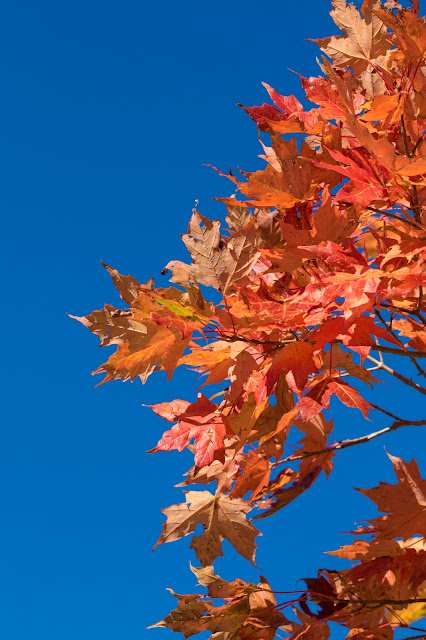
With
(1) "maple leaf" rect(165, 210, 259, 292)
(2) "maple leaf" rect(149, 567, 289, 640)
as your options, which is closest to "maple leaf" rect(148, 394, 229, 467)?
(1) "maple leaf" rect(165, 210, 259, 292)

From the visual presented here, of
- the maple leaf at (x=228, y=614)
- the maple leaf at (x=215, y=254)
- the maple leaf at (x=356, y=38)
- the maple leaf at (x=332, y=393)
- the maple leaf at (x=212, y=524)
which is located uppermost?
the maple leaf at (x=356, y=38)

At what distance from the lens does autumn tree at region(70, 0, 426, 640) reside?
1249 millimetres

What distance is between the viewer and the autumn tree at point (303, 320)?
49.2 inches

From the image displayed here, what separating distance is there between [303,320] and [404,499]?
56cm

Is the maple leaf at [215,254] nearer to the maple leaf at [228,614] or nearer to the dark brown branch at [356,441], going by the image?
the dark brown branch at [356,441]

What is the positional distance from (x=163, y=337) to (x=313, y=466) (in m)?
0.80

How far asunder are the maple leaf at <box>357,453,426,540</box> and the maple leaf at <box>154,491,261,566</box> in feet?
1.11

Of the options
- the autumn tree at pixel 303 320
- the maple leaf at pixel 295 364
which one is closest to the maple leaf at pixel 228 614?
the autumn tree at pixel 303 320

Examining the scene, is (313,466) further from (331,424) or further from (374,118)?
(374,118)

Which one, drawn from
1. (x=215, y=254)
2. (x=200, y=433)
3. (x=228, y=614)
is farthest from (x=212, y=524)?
(x=215, y=254)

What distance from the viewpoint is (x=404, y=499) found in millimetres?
1538

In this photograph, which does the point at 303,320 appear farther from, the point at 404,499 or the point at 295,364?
the point at 404,499

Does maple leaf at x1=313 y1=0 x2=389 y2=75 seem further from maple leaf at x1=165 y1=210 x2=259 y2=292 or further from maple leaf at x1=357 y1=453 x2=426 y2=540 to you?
maple leaf at x1=357 y1=453 x2=426 y2=540

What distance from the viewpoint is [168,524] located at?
167 cm
